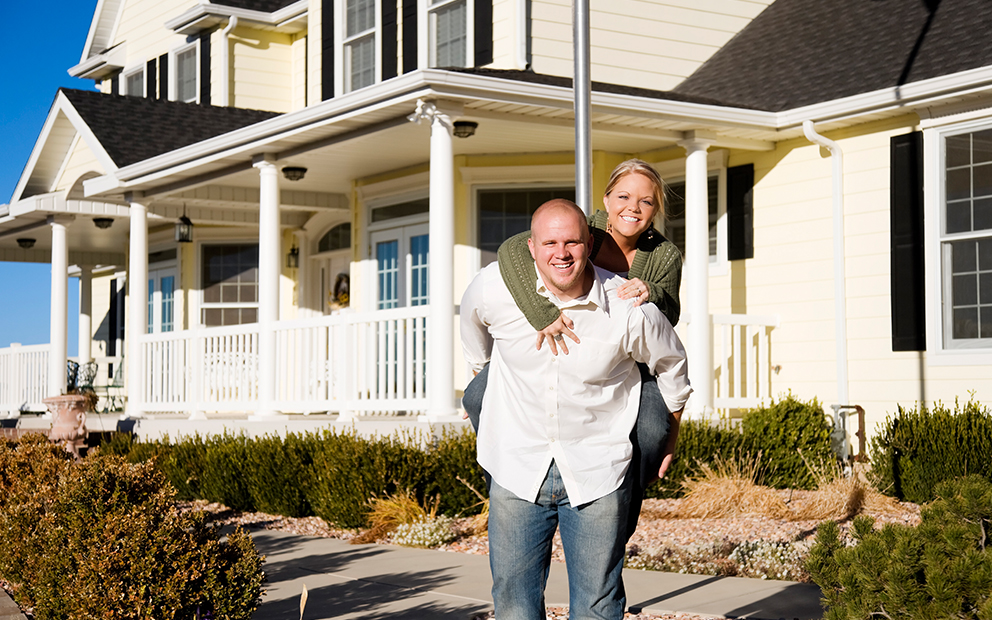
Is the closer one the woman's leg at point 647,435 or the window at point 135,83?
the woman's leg at point 647,435

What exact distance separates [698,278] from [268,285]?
4.29 meters

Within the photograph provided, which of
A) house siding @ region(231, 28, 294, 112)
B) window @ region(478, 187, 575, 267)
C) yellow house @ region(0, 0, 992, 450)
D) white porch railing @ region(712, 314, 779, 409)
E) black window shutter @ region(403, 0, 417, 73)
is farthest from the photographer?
house siding @ region(231, 28, 294, 112)

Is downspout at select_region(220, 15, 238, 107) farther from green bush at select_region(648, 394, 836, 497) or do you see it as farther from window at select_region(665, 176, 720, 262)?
green bush at select_region(648, 394, 836, 497)

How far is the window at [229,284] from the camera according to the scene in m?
16.9

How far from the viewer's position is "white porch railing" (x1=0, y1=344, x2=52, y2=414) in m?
15.7

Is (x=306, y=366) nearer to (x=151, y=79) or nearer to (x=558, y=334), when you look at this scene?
(x=558, y=334)

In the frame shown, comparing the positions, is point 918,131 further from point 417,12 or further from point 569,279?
point 569,279

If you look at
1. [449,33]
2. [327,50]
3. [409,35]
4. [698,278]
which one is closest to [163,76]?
→ [327,50]

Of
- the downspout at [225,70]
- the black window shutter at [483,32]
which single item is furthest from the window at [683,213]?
the downspout at [225,70]

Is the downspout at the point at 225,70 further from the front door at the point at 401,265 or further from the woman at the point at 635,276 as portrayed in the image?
the woman at the point at 635,276

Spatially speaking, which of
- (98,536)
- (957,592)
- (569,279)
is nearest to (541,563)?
(569,279)

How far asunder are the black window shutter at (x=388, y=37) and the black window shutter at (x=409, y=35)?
22 centimetres

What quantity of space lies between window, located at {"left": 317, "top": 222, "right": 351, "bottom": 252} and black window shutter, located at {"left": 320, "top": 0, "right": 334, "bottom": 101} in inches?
70.2

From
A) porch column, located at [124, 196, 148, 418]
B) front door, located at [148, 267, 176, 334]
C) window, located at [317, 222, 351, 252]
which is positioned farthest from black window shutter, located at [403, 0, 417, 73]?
front door, located at [148, 267, 176, 334]
